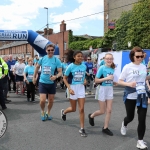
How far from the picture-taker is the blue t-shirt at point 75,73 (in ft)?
17.0

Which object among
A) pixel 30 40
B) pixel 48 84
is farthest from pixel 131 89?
pixel 30 40

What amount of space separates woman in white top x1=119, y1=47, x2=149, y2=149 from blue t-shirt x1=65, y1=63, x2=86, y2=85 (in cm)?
103

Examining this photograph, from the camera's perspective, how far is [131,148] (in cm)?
430

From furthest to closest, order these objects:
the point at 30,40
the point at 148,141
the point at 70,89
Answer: the point at 30,40 < the point at 70,89 < the point at 148,141

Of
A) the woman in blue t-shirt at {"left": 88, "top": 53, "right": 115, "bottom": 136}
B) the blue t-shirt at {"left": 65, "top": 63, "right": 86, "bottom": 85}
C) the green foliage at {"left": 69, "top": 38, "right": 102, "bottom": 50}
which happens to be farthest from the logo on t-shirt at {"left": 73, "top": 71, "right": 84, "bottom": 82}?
the green foliage at {"left": 69, "top": 38, "right": 102, "bottom": 50}

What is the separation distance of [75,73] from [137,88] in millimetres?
1453

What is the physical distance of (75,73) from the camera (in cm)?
518

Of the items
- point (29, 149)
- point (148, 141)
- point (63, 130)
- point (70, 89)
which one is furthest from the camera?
point (63, 130)

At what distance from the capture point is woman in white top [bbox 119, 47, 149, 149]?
165 inches

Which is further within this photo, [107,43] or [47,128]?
[107,43]

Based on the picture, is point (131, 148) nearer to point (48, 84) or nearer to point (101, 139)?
point (101, 139)

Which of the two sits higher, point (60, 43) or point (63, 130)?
point (60, 43)

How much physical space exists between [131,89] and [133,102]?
0.81 feet

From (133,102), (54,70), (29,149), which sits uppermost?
(54,70)
